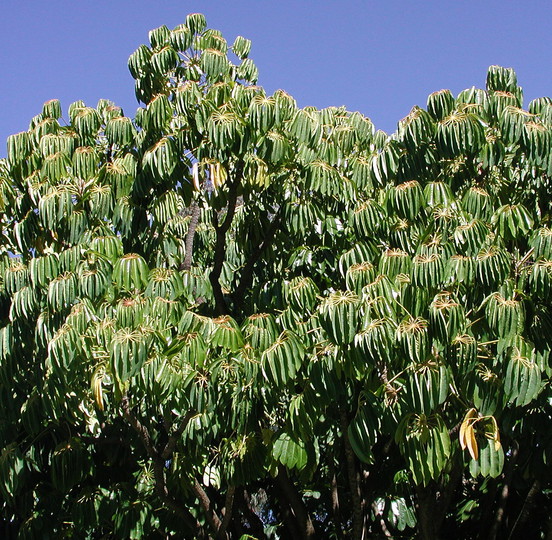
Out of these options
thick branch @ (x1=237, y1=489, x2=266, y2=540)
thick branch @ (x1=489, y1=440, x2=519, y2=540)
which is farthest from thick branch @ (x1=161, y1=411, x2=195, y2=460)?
thick branch @ (x1=489, y1=440, x2=519, y2=540)

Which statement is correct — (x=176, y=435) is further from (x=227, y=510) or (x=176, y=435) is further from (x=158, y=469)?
(x=227, y=510)

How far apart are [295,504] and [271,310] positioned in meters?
1.69

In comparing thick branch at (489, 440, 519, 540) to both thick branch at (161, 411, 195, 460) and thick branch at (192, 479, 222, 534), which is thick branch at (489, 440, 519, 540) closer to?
thick branch at (192, 479, 222, 534)

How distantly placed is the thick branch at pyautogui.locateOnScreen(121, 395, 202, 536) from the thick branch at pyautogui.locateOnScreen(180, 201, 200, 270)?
1394 millimetres

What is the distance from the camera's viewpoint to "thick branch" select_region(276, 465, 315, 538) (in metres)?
6.21

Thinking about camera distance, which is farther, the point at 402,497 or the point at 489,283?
the point at 402,497

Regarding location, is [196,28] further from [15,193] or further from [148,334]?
[148,334]

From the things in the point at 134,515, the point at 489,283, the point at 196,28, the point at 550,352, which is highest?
the point at 196,28

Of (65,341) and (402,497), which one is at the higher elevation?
(65,341)

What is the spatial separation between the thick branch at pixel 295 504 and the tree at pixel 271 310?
18 millimetres

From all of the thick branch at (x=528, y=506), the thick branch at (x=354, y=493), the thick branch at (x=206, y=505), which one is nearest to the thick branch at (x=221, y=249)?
the thick branch at (x=206, y=505)

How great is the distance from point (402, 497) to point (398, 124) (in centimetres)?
327

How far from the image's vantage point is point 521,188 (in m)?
6.12

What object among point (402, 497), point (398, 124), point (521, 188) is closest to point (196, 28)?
point (398, 124)
